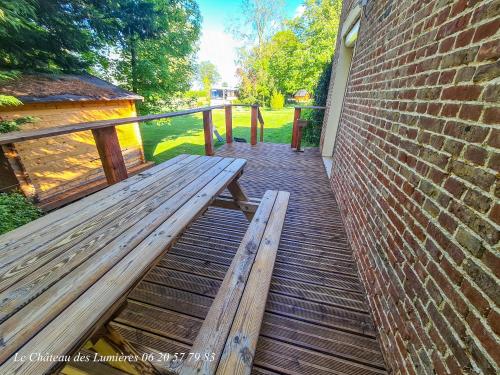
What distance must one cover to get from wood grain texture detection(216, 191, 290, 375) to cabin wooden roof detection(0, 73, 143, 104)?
5.76 m

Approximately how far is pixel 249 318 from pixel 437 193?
1059mm

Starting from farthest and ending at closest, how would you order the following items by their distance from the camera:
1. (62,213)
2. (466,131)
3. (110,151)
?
(110,151), (62,213), (466,131)

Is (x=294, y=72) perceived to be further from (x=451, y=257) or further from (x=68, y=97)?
(x=451, y=257)

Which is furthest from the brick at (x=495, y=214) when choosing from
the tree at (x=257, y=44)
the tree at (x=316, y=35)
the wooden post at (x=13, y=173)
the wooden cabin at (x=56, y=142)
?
the tree at (x=257, y=44)

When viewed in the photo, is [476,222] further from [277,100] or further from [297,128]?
[277,100]

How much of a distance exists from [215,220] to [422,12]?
2470mm

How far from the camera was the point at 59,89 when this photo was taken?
4941mm

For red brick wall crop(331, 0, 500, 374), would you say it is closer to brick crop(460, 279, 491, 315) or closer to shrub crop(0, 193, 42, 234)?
brick crop(460, 279, 491, 315)

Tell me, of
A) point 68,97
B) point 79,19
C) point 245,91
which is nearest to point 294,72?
point 245,91

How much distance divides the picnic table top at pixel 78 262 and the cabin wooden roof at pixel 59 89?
4.82m

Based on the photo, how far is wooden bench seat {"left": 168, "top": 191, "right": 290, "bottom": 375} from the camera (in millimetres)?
840

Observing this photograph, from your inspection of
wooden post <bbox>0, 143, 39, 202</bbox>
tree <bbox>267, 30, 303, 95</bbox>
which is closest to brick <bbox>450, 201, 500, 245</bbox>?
wooden post <bbox>0, 143, 39, 202</bbox>

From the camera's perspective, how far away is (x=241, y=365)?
33.1 inches

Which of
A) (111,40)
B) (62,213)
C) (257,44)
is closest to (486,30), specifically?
(62,213)
